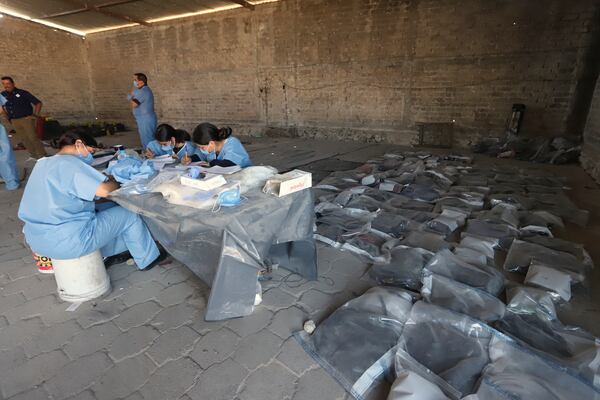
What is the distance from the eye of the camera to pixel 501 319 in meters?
1.63

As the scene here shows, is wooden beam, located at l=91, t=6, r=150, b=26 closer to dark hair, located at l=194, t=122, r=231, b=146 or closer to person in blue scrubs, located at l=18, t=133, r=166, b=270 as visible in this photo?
dark hair, located at l=194, t=122, r=231, b=146

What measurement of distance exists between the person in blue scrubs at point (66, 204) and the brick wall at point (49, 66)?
12.2 metres

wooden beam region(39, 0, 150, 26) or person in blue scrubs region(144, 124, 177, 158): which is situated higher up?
wooden beam region(39, 0, 150, 26)

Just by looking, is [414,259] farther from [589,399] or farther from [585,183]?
[585,183]

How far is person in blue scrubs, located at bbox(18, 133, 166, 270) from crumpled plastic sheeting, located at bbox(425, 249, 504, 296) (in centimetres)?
211

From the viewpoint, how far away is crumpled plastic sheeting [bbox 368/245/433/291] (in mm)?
2057

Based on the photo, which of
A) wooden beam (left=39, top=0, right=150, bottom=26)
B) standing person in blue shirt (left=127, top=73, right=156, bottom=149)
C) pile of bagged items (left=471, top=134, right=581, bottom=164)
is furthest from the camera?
wooden beam (left=39, top=0, right=150, bottom=26)

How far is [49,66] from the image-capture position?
11328mm

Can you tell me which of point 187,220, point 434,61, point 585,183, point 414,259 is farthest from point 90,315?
point 434,61

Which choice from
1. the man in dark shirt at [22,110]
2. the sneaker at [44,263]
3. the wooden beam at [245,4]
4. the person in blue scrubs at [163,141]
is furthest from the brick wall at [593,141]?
the man in dark shirt at [22,110]

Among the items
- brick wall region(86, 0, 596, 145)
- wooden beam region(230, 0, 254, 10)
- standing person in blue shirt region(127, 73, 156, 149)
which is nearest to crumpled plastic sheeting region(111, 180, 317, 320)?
standing person in blue shirt region(127, 73, 156, 149)

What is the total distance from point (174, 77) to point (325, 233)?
1006cm

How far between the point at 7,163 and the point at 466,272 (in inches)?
230

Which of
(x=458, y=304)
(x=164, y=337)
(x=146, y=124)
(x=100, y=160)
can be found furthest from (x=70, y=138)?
(x=146, y=124)
